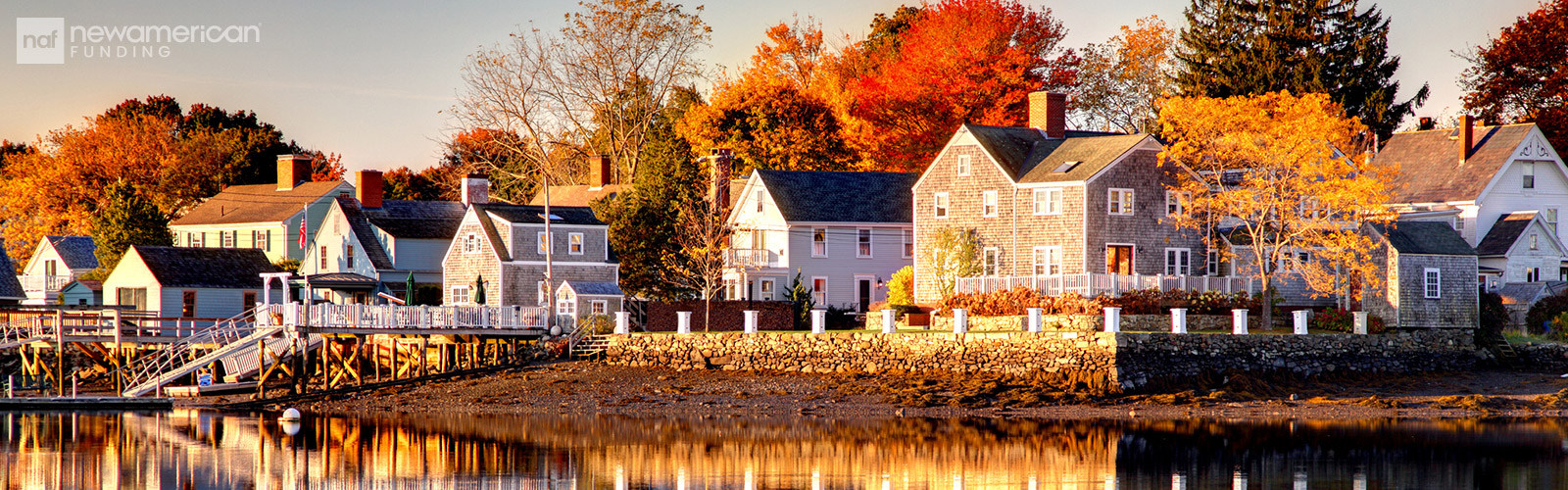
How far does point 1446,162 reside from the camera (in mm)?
62000

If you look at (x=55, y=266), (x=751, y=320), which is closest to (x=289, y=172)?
(x=55, y=266)

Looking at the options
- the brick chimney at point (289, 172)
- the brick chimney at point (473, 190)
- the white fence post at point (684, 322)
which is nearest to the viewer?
the white fence post at point (684, 322)

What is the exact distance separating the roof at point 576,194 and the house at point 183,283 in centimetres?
1316

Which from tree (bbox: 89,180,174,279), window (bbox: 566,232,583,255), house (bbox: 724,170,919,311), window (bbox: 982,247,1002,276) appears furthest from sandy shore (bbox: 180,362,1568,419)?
tree (bbox: 89,180,174,279)

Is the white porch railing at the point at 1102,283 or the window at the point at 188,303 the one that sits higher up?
the white porch railing at the point at 1102,283

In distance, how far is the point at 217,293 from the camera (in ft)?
202

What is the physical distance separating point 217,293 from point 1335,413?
130ft

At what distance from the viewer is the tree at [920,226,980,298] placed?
5372cm

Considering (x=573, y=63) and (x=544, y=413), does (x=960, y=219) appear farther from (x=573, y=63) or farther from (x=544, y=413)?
(x=573, y=63)

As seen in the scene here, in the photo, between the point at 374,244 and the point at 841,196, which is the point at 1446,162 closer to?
the point at 841,196

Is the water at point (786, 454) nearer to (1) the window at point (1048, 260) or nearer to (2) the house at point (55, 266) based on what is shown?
(1) the window at point (1048, 260)

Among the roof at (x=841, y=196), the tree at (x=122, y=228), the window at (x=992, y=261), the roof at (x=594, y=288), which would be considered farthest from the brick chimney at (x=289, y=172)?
the window at (x=992, y=261)

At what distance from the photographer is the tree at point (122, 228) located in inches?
2702

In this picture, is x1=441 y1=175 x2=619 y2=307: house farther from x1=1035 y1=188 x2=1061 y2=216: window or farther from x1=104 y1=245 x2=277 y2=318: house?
x1=1035 y1=188 x2=1061 y2=216: window
